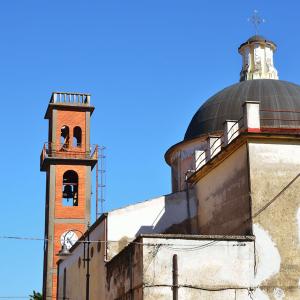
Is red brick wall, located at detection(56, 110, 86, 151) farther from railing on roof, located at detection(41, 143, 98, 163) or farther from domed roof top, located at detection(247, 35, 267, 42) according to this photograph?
domed roof top, located at detection(247, 35, 267, 42)

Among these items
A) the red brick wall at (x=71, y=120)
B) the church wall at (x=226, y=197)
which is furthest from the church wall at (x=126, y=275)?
the red brick wall at (x=71, y=120)

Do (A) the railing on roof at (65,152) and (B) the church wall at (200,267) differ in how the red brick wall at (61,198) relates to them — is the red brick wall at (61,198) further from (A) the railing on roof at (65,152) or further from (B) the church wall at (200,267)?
(B) the church wall at (200,267)

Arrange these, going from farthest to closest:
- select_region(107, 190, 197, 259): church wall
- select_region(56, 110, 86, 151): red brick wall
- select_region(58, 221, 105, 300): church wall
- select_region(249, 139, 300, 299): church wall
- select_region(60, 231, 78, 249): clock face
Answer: select_region(56, 110, 86, 151): red brick wall < select_region(60, 231, 78, 249): clock face < select_region(58, 221, 105, 300): church wall < select_region(107, 190, 197, 259): church wall < select_region(249, 139, 300, 299): church wall

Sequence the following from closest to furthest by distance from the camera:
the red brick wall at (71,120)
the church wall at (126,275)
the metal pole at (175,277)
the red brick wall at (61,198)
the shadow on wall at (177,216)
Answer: the metal pole at (175,277), the church wall at (126,275), the shadow on wall at (177,216), the red brick wall at (61,198), the red brick wall at (71,120)

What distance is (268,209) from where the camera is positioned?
24.8 m

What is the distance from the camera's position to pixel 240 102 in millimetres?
34188

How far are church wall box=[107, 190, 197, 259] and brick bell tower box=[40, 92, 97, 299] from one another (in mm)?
15577

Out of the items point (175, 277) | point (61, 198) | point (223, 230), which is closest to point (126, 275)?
point (175, 277)

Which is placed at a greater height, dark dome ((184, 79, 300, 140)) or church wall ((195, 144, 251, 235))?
dark dome ((184, 79, 300, 140))

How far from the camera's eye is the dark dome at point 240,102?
1312 inches

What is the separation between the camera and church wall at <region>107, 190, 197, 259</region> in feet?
99.7

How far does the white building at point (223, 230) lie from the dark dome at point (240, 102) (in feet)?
5.98

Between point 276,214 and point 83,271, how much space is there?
12985mm

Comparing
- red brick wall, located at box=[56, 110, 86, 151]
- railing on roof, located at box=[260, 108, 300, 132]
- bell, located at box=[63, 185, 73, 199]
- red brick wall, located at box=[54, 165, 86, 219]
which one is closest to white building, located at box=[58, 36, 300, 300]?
railing on roof, located at box=[260, 108, 300, 132]
